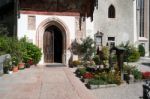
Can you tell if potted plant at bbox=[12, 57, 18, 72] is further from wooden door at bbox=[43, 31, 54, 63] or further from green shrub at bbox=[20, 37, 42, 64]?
wooden door at bbox=[43, 31, 54, 63]

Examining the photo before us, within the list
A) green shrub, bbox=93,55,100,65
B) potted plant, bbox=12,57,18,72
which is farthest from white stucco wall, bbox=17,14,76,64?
potted plant, bbox=12,57,18,72

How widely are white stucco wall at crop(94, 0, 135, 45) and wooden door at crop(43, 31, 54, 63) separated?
6.88m

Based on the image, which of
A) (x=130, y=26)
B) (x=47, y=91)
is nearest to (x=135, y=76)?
(x=47, y=91)

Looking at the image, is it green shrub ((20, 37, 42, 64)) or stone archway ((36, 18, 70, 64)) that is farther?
stone archway ((36, 18, 70, 64))

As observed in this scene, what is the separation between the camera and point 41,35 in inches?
862

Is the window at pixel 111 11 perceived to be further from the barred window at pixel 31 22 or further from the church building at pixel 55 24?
the barred window at pixel 31 22

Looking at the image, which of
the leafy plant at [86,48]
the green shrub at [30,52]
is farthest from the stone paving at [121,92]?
the green shrub at [30,52]

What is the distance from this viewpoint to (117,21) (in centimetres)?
2889

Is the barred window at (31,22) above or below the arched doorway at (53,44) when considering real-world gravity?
above

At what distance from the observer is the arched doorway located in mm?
22547

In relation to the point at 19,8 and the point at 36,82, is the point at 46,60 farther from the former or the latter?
the point at 36,82

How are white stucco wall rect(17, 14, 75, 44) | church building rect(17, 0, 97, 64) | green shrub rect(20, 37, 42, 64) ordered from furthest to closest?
church building rect(17, 0, 97, 64) → white stucco wall rect(17, 14, 75, 44) → green shrub rect(20, 37, 42, 64)

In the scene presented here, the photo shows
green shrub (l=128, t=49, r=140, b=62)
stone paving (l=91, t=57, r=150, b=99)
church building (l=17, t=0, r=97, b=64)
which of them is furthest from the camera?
green shrub (l=128, t=49, r=140, b=62)

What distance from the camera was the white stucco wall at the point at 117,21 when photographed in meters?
28.6
